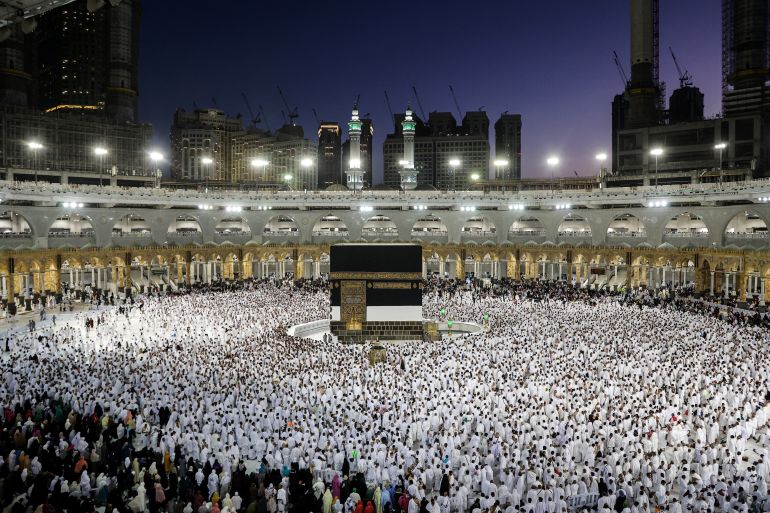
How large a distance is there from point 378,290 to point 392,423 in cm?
1181

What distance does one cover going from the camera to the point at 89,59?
68312mm

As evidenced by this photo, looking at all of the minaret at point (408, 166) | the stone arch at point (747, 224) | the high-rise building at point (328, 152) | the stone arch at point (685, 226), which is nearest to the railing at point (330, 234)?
the minaret at point (408, 166)

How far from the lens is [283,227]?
48.8 m

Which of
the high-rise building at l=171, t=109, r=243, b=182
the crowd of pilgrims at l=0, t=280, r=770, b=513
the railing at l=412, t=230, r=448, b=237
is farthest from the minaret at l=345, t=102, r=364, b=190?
the high-rise building at l=171, t=109, r=243, b=182

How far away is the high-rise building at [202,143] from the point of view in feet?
341

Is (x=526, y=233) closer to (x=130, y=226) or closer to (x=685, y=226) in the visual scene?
(x=685, y=226)

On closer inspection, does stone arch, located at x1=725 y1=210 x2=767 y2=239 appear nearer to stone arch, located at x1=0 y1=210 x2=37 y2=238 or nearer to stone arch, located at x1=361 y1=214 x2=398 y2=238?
stone arch, located at x1=361 y1=214 x2=398 y2=238

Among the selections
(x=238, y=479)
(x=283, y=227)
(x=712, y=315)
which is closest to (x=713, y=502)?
(x=238, y=479)

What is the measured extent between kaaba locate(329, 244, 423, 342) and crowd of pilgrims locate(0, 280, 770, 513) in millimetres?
4148

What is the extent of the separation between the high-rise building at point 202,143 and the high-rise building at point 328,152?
95.6 feet

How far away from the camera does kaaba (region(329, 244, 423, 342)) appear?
2348 cm

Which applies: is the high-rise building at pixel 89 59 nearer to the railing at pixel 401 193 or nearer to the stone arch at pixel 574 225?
the railing at pixel 401 193

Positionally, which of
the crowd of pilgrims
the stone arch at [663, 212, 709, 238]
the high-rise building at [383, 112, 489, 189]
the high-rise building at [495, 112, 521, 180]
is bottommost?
the crowd of pilgrims

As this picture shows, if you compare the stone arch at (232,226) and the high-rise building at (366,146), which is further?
the high-rise building at (366,146)
